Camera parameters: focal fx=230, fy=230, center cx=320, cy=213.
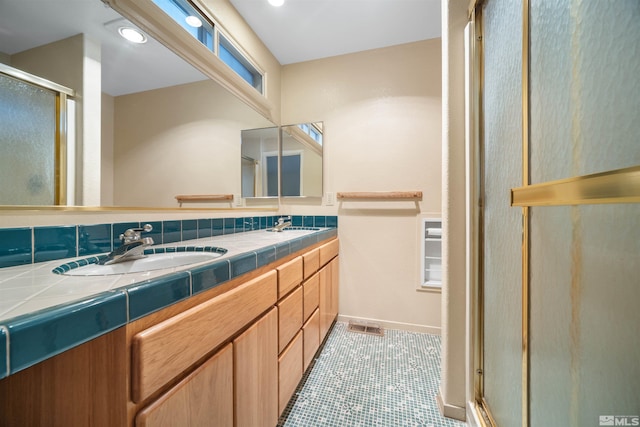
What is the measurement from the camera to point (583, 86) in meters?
0.54

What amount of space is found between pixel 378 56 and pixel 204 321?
2.42 m

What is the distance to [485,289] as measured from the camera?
3.44 feet

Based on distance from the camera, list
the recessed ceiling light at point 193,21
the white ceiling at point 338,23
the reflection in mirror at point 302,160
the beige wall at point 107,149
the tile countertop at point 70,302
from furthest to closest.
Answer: the reflection in mirror at point 302,160 < the white ceiling at point 338,23 < the recessed ceiling light at point 193,21 < the beige wall at point 107,149 < the tile countertop at point 70,302

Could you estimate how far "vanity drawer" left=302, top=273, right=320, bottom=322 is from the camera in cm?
139

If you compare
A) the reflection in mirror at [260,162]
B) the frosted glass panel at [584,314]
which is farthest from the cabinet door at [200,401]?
the reflection in mirror at [260,162]

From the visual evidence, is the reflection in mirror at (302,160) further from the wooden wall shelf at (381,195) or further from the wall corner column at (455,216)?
the wall corner column at (455,216)

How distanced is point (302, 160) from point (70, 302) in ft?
6.58

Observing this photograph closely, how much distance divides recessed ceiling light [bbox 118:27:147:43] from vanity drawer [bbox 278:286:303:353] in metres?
1.36

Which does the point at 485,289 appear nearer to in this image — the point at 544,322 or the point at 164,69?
the point at 544,322

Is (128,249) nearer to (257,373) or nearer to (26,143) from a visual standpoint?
→ (26,143)

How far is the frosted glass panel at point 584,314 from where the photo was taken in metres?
0.45

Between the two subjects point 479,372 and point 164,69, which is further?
point 164,69

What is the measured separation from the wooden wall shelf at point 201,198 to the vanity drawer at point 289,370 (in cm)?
100

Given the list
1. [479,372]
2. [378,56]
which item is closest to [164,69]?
[378,56]
